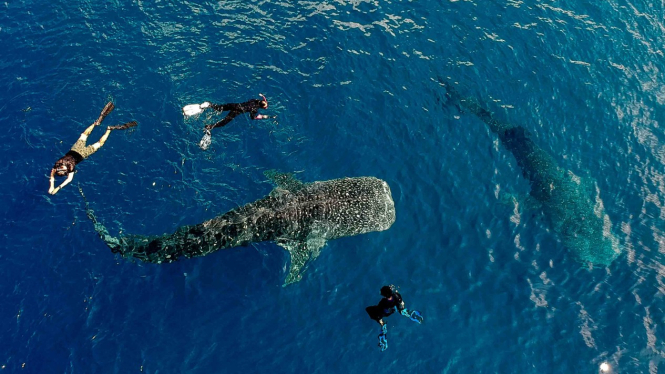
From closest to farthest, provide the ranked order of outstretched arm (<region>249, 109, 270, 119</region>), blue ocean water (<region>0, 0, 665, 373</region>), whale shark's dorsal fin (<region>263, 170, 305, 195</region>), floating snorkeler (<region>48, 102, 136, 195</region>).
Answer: blue ocean water (<region>0, 0, 665, 373</region>)
floating snorkeler (<region>48, 102, 136, 195</region>)
whale shark's dorsal fin (<region>263, 170, 305, 195</region>)
outstretched arm (<region>249, 109, 270, 119</region>)

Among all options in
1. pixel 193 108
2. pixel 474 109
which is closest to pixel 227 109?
pixel 193 108

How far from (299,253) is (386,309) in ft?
14.8

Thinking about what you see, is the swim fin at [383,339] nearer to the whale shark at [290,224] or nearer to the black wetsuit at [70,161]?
the whale shark at [290,224]

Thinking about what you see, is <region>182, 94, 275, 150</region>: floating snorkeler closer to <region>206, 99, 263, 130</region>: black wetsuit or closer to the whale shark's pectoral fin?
<region>206, 99, 263, 130</region>: black wetsuit

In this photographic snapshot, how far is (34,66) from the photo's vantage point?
75.7 ft

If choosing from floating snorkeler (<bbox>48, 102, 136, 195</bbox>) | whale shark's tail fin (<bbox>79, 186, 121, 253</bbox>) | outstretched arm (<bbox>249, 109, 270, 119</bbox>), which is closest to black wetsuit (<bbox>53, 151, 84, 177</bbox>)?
floating snorkeler (<bbox>48, 102, 136, 195</bbox>)

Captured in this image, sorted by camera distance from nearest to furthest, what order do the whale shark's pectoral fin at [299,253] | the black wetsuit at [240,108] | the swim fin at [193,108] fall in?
the whale shark's pectoral fin at [299,253] < the swim fin at [193,108] < the black wetsuit at [240,108]

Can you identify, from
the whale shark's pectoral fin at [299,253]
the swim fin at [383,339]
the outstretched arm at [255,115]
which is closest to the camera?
the swim fin at [383,339]

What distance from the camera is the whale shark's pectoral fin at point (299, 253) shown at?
17.9 meters

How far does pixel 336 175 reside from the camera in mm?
21047

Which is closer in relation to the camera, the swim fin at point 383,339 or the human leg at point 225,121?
the swim fin at point 383,339

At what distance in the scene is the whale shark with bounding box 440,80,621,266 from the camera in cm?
2012

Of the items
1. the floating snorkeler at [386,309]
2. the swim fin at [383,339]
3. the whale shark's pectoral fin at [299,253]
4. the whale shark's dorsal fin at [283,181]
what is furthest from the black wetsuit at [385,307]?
the whale shark's dorsal fin at [283,181]

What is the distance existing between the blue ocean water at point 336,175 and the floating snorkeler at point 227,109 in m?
0.71
